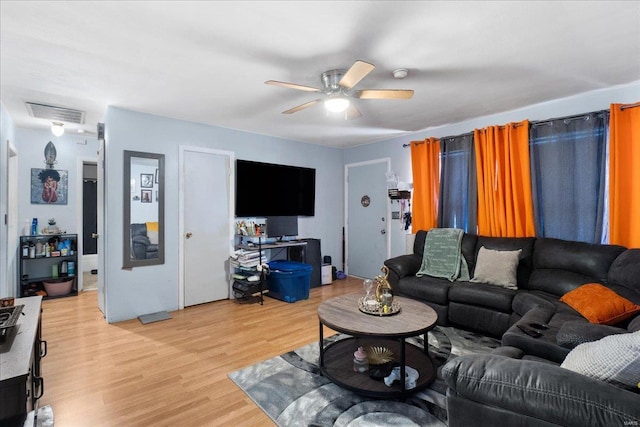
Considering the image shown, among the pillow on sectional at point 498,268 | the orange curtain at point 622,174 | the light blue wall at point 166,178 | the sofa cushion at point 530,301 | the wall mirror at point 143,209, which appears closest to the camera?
the sofa cushion at point 530,301

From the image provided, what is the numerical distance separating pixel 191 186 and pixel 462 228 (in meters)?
3.65

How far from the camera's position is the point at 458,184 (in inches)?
165

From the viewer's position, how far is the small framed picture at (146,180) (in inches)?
149

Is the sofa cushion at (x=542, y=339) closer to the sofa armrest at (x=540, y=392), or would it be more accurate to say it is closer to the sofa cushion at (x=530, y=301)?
the sofa cushion at (x=530, y=301)

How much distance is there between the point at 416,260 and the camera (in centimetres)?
397

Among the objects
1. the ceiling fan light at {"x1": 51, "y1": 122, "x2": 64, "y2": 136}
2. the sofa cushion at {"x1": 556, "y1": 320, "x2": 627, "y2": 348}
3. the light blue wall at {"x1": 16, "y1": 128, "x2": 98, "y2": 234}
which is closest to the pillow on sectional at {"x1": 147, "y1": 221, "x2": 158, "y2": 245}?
the ceiling fan light at {"x1": 51, "y1": 122, "x2": 64, "y2": 136}

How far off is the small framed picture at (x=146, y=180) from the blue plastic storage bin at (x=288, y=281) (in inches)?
75.9

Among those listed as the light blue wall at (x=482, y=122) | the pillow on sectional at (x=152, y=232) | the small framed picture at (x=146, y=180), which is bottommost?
the pillow on sectional at (x=152, y=232)

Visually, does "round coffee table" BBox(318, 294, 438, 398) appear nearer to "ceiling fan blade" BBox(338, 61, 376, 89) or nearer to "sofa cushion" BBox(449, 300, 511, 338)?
"sofa cushion" BBox(449, 300, 511, 338)

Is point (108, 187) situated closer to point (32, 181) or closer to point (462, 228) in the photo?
point (32, 181)

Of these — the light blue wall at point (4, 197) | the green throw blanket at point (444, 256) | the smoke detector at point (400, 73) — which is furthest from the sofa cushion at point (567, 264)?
the light blue wall at point (4, 197)

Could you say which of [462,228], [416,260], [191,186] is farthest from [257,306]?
[462,228]

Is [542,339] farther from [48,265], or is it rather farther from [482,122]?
[48,265]

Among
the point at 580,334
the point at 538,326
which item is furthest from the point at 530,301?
the point at 580,334
